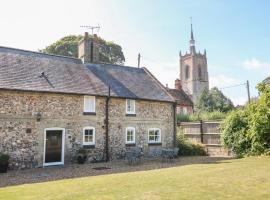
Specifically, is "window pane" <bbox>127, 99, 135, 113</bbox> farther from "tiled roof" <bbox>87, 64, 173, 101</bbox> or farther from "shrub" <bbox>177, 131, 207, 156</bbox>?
"shrub" <bbox>177, 131, 207, 156</bbox>

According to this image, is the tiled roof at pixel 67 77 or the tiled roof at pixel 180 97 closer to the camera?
the tiled roof at pixel 67 77

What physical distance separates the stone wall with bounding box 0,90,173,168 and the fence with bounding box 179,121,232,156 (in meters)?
4.21

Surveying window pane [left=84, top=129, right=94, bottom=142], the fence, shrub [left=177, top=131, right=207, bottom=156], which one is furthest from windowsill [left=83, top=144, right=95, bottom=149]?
the fence

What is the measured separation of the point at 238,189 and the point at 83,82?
1471 cm

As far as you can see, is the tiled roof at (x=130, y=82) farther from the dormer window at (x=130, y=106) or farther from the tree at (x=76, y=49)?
the tree at (x=76, y=49)

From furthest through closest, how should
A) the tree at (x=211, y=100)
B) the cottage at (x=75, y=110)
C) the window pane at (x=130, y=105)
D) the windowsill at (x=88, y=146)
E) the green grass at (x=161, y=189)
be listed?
the tree at (x=211, y=100), the window pane at (x=130, y=105), the windowsill at (x=88, y=146), the cottage at (x=75, y=110), the green grass at (x=161, y=189)

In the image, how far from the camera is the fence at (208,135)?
25.1 meters

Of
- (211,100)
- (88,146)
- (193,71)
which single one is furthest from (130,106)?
(193,71)

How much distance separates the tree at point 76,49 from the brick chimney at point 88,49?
1935cm

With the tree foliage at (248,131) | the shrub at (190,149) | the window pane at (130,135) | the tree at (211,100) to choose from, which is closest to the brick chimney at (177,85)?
the tree at (211,100)

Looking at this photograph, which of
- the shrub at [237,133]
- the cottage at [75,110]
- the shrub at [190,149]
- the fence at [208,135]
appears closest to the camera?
the cottage at [75,110]

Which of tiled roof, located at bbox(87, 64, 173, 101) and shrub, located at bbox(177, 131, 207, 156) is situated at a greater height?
tiled roof, located at bbox(87, 64, 173, 101)

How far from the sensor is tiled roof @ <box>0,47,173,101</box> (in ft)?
62.7

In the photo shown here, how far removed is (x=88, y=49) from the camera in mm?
25406
